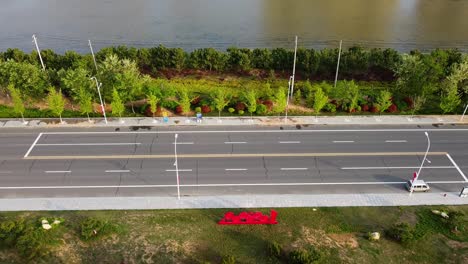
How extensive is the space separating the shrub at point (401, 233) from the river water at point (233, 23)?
49.0 metres

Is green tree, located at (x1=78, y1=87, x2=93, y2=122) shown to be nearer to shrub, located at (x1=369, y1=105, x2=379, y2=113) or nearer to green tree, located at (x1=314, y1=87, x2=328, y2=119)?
green tree, located at (x1=314, y1=87, x2=328, y2=119)

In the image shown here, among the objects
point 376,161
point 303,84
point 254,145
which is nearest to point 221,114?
point 254,145

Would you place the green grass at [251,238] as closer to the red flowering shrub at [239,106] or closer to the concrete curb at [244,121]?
the concrete curb at [244,121]

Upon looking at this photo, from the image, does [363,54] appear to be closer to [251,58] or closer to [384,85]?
[384,85]

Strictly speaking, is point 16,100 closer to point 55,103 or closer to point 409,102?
point 55,103

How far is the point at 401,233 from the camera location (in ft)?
103

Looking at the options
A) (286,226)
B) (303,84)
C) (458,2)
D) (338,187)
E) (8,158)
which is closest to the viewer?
(286,226)

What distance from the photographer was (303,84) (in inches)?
2281

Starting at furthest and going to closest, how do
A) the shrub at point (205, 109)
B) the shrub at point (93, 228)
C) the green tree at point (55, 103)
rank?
the shrub at point (205, 109)
the green tree at point (55, 103)
the shrub at point (93, 228)

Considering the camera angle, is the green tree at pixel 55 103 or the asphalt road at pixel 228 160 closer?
the asphalt road at pixel 228 160

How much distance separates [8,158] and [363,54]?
5243 centimetres

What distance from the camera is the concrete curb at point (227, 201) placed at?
34.9m

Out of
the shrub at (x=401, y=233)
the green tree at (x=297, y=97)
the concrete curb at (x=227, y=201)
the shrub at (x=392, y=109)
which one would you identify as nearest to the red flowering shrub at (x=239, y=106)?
the green tree at (x=297, y=97)

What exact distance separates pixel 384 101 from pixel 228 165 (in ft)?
76.5
